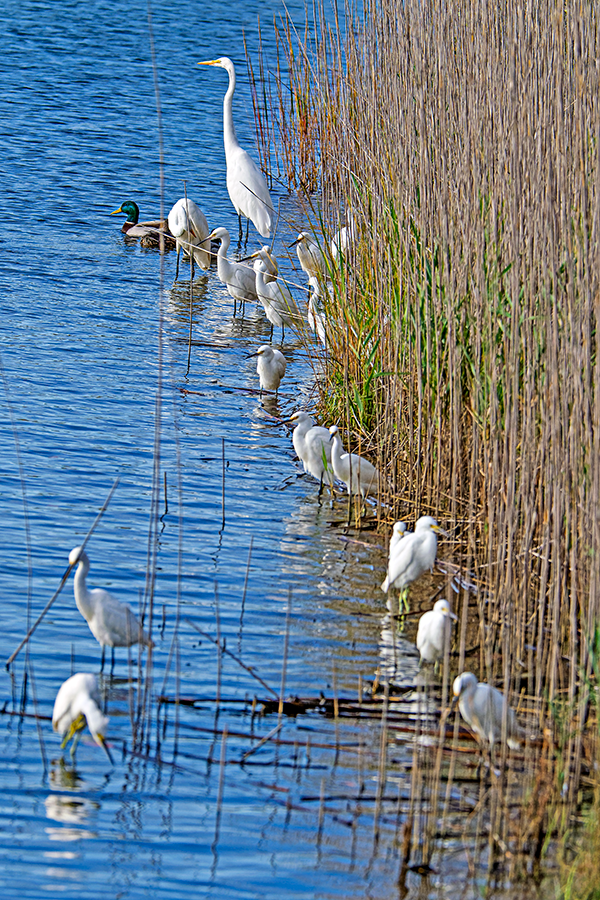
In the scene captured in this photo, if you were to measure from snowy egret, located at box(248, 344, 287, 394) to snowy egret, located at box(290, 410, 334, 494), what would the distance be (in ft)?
3.87

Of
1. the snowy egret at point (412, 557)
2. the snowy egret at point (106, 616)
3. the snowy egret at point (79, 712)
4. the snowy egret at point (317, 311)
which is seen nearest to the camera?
the snowy egret at point (79, 712)

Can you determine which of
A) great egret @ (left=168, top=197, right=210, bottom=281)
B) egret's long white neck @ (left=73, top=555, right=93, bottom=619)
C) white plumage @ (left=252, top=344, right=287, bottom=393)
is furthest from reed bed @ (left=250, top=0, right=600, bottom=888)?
great egret @ (left=168, top=197, right=210, bottom=281)

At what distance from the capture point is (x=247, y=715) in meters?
3.77

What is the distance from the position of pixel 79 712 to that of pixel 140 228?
7.22m

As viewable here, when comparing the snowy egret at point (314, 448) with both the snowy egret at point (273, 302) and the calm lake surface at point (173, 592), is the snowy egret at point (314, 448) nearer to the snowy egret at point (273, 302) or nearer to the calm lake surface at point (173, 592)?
the calm lake surface at point (173, 592)

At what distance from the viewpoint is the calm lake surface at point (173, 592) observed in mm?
3168

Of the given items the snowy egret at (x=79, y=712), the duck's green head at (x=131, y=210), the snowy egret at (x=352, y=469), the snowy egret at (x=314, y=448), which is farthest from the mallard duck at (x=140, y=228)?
the snowy egret at (x=79, y=712)

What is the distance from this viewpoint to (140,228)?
33.3ft

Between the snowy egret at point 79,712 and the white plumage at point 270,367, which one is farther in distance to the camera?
the white plumage at point 270,367

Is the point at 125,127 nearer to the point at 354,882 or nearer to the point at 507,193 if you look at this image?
the point at 507,193

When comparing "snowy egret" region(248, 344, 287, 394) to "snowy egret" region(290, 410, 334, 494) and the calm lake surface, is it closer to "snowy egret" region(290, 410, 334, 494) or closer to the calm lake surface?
the calm lake surface

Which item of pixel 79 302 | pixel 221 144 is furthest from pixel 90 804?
pixel 221 144

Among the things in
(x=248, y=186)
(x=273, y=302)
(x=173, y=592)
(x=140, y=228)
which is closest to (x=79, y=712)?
(x=173, y=592)

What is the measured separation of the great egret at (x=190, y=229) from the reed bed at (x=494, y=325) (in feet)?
10.2
